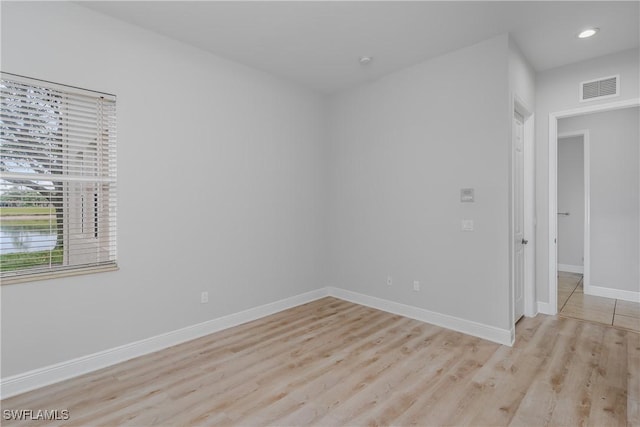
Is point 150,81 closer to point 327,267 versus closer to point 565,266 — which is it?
point 327,267

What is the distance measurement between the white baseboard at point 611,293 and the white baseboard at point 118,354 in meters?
4.48

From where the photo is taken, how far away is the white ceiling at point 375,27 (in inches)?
103

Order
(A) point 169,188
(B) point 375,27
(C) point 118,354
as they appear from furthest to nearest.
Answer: (A) point 169,188 < (B) point 375,27 < (C) point 118,354

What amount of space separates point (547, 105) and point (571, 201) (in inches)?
123

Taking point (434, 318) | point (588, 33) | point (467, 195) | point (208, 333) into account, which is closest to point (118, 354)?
point (208, 333)

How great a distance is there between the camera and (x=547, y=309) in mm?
3916

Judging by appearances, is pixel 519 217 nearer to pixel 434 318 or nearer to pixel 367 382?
pixel 434 318

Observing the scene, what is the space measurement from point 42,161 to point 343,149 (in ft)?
10.7

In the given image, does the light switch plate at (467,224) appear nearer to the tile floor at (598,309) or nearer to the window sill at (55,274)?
the tile floor at (598,309)

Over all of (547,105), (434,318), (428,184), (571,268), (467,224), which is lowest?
(434,318)

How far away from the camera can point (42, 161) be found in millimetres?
2445

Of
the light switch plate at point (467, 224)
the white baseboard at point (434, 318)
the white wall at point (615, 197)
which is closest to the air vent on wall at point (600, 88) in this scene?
the white wall at point (615, 197)

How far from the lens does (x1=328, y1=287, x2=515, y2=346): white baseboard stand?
3156mm

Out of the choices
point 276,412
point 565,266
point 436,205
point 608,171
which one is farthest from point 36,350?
point 565,266
